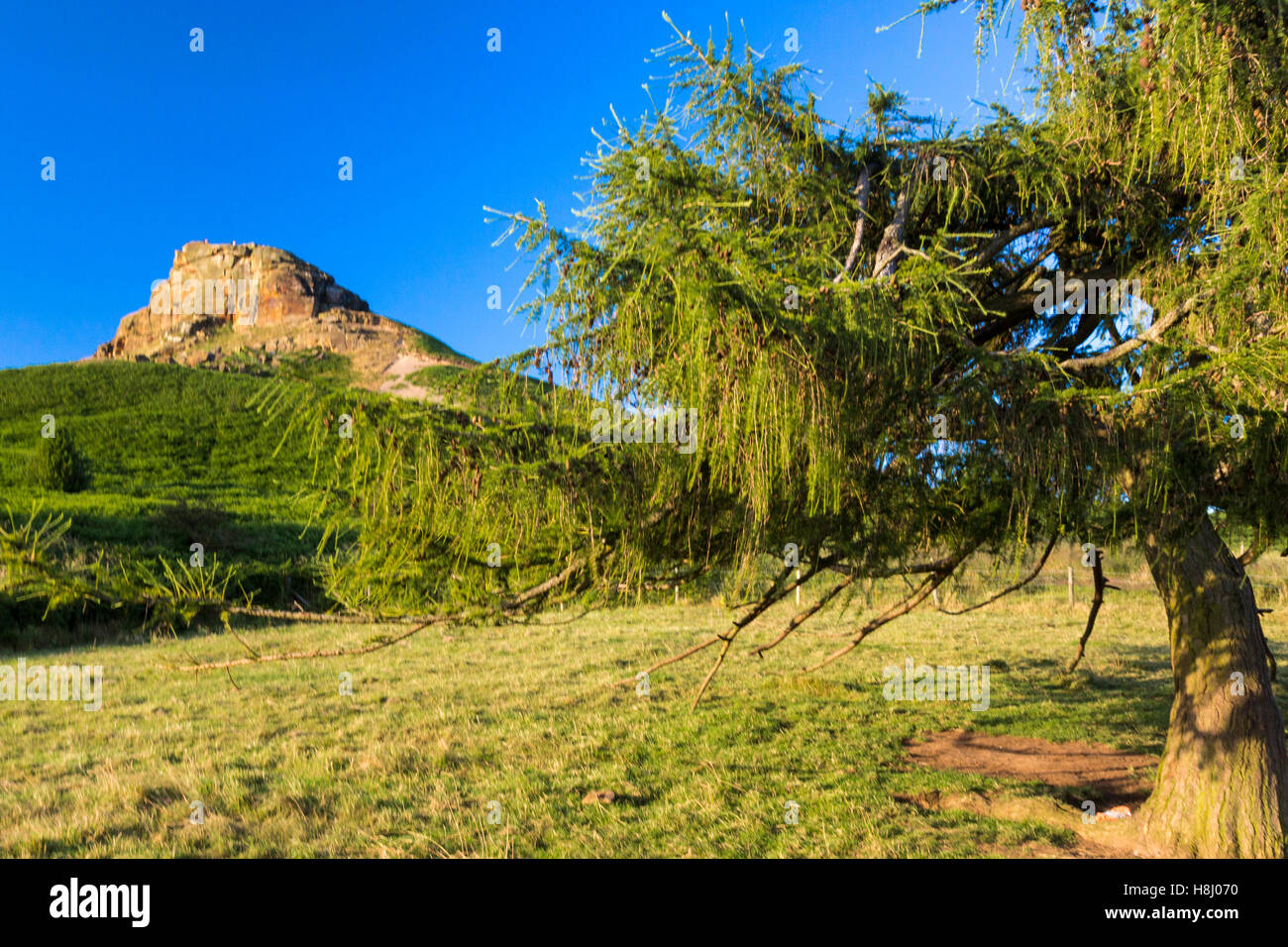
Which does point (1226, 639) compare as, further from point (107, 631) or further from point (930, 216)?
point (107, 631)

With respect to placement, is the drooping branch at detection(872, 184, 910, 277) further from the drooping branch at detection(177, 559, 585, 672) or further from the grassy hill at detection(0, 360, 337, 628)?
the grassy hill at detection(0, 360, 337, 628)

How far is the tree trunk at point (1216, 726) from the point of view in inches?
178

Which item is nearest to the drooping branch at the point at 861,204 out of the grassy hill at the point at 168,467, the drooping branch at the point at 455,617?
the drooping branch at the point at 455,617

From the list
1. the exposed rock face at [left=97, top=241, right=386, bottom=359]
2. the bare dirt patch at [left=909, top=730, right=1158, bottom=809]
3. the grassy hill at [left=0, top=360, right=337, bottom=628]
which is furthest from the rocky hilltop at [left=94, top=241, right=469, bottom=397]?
the bare dirt patch at [left=909, top=730, right=1158, bottom=809]

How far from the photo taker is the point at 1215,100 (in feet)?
11.2

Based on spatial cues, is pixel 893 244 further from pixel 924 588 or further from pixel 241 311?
pixel 241 311

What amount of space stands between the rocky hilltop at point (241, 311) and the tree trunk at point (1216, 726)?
7198 cm

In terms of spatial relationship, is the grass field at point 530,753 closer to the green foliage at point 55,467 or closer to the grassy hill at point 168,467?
the grassy hill at point 168,467

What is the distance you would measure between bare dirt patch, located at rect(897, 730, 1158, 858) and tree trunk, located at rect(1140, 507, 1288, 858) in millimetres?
386

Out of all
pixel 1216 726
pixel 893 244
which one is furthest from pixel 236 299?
pixel 1216 726

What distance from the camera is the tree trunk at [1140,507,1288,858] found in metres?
4.53

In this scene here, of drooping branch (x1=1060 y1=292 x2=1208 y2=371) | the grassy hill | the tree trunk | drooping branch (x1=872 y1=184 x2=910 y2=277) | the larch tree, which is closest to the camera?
the larch tree

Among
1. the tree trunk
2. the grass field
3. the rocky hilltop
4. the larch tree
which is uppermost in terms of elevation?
the rocky hilltop
